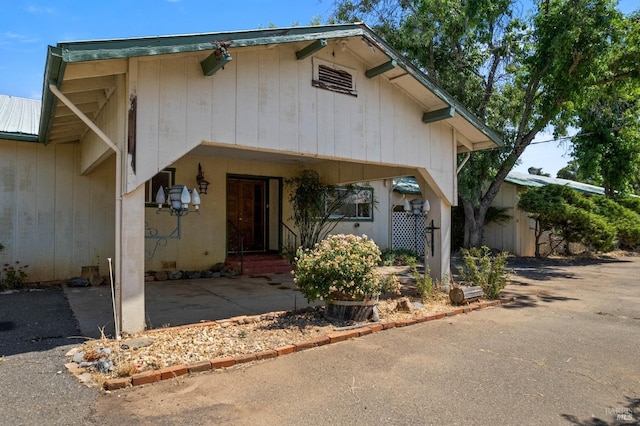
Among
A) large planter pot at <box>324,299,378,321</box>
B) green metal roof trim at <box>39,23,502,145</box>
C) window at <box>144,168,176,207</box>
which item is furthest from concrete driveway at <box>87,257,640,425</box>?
window at <box>144,168,176,207</box>

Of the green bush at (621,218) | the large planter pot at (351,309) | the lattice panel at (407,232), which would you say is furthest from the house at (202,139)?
the green bush at (621,218)

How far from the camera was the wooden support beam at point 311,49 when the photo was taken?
6109mm

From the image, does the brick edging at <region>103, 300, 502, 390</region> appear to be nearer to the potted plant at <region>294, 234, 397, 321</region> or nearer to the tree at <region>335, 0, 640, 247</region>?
the potted plant at <region>294, 234, 397, 321</region>

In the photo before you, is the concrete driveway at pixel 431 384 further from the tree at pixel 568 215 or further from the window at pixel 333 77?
the tree at pixel 568 215

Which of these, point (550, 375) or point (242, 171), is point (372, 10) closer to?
point (242, 171)

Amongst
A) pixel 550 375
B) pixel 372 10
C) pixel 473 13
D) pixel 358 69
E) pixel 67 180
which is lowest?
pixel 550 375

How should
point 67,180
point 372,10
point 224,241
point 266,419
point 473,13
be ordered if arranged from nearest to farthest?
point 266,419 → point 67,180 → point 224,241 → point 473,13 → point 372,10

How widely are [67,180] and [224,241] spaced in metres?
3.81

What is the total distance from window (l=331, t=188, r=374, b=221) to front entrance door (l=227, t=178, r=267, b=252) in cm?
242

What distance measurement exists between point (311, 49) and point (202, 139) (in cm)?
212

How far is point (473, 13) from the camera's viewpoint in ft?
41.7

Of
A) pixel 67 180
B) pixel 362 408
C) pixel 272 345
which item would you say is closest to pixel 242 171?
pixel 67 180

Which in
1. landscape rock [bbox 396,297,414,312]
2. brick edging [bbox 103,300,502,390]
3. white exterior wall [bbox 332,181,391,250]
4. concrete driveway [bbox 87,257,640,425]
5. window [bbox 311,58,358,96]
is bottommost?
concrete driveway [bbox 87,257,640,425]

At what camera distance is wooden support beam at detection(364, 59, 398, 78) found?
688 cm
